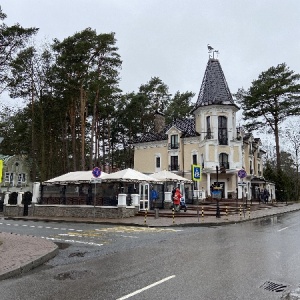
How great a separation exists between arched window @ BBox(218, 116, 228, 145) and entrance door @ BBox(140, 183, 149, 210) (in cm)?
1871

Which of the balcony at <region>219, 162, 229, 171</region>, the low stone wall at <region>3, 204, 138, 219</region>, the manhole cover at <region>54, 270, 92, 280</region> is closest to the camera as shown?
the manhole cover at <region>54, 270, 92, 280</region>

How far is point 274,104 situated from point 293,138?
23.7 ft

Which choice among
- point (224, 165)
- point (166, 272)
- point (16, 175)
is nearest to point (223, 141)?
point (224, 165)

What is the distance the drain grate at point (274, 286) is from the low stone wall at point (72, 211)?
16796mm

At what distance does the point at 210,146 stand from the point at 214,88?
26.7 ft

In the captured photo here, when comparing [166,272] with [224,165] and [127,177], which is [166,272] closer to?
[127,177]

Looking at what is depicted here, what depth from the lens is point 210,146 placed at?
4272 centimetres

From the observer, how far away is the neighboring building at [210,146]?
140 feet

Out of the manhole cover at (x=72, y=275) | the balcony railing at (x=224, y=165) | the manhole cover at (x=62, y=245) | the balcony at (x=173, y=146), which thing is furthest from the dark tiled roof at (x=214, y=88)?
the manhole cover at (x=72, y=275)

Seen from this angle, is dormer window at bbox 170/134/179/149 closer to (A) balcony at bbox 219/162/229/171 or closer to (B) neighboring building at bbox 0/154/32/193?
(A) balcony at bbox 219/162/229/171

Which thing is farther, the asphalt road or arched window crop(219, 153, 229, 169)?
arched window crop(219, 153, 229, 169)

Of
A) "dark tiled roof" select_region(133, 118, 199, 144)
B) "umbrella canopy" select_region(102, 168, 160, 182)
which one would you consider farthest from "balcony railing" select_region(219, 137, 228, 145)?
"umbrella canopy" select_region(102, 168, 160, 182)

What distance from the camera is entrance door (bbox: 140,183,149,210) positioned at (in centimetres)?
2708

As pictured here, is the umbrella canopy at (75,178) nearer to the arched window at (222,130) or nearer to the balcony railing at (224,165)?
the balcony railing at (224,165)
